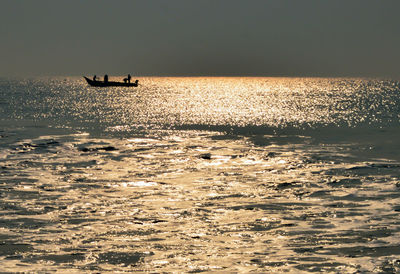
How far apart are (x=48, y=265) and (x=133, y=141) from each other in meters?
28.9

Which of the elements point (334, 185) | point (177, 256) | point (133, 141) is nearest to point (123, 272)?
point (177, 256)

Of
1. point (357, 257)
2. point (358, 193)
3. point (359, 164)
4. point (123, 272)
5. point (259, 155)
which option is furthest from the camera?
point (259, 155)

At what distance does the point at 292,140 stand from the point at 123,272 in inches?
1287

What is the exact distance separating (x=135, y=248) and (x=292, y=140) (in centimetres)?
3085

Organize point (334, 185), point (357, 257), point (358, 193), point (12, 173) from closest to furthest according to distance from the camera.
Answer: point (357, 257) → point (358, 193) → point (334, 185) → point (12, 173)

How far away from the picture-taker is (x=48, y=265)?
47.2 ft

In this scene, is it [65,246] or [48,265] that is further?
[65,246]

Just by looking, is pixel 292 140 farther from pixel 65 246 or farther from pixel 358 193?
pixel 65 246

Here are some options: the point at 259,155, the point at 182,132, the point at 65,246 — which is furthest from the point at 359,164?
the point at 182,132

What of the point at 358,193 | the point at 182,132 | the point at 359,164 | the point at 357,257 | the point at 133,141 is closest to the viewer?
the point at 357,257

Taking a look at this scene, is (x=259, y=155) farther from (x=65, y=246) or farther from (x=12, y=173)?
(x=65, y=246)

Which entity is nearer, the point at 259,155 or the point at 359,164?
the point at 359,164

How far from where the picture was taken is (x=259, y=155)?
116ft

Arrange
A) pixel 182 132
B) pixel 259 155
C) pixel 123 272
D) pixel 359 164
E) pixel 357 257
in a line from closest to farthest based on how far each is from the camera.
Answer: pixel 123 272, pixel 357 257, pixel 359 164, pixel 259 155, pixel 182 132
